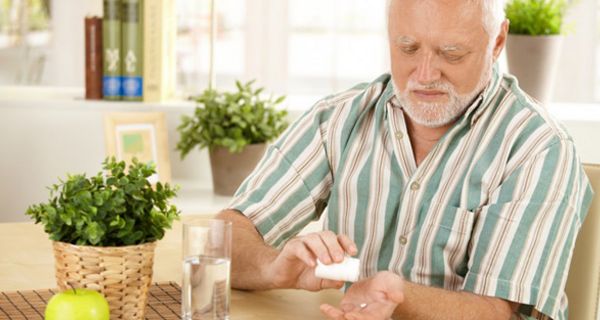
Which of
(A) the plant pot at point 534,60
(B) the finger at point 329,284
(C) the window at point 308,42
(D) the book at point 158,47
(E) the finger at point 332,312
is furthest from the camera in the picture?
(C) the window at point 308,42

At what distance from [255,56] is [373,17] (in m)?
0.64

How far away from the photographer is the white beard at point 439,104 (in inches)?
73.0

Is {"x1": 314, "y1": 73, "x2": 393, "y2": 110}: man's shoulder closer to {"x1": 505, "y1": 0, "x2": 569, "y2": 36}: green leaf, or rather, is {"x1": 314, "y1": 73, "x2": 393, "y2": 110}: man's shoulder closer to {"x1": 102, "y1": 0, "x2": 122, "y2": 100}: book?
{"x1": 505, "y1": 0, "x2": 569, "y2": 36}: green leaf

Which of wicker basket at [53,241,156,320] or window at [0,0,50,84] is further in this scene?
window at [0,0,50,84]

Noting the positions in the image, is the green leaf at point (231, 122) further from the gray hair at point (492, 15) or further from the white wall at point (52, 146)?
the gray hair at point (492, 15)

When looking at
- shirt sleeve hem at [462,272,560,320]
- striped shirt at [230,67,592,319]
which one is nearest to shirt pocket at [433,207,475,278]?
striped shirt at [230,67,592,319]

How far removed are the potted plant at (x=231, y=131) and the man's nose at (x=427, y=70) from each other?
1268 millimetres

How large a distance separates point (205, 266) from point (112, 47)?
6.05ft

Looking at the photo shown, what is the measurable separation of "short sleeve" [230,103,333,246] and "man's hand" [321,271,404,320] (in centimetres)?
45

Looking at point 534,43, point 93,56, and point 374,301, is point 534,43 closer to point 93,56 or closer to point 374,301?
point 93,56

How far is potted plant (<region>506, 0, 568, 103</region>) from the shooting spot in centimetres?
296

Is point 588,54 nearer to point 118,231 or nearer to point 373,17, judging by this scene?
point 373,17

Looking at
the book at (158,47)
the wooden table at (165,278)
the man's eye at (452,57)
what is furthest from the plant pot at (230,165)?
the man's eye at (452,57)

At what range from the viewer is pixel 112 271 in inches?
58.4
